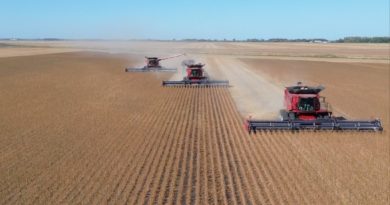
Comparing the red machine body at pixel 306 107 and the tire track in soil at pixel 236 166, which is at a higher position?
the red machine body at pixel 306 107

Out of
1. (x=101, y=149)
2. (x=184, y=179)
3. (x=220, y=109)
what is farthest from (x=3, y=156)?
(x=220, y=109)

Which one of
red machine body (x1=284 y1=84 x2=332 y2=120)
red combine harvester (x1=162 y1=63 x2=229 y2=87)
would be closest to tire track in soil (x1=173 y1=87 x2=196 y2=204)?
red machine body (x1=284 y1=84 x2=332 y2=120)

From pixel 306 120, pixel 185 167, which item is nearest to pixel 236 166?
pixel 185 167

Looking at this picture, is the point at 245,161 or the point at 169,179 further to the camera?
the point at 245,161

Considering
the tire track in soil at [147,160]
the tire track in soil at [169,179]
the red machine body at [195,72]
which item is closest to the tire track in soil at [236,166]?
the tire track in soil at [169,179]

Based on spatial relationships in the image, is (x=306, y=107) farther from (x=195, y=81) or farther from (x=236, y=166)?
(x=195, y=81)

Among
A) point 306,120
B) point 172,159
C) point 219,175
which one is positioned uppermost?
point 306,120

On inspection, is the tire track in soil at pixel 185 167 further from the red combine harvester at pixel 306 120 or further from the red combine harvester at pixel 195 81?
the red combine harvester at pixel 195 81

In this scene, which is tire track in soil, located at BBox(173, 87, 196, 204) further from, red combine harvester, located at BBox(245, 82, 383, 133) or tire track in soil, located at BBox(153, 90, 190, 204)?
red combine harvester, located at BBox(245, 82, 383, 133)

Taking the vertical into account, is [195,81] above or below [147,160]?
above
